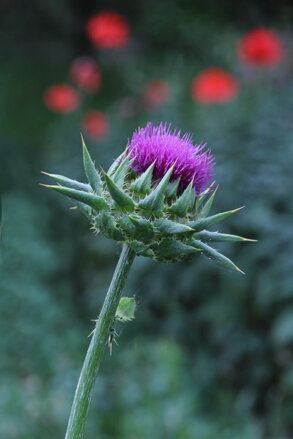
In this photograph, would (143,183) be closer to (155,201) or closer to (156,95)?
(155,201)

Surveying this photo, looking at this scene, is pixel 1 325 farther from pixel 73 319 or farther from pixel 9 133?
pixel 9 133

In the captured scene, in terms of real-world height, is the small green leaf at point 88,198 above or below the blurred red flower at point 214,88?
below

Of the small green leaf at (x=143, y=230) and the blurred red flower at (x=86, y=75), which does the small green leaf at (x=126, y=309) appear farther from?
the blurred red flower at (x=86, y=75)

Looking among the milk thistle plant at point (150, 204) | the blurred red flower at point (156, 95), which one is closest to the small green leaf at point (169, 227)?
the milk thistle plant at point (150, 204)

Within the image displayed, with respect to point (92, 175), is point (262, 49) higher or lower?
higher

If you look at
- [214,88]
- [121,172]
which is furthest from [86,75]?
[121,172]

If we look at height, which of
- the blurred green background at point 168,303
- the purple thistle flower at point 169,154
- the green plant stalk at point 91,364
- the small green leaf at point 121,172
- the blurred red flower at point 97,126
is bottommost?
the green plant stalk at point 91,364

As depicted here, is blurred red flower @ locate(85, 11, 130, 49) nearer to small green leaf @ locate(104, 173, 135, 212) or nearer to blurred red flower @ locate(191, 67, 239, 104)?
blurred red flower @ locate(191, 67, 239, 104)

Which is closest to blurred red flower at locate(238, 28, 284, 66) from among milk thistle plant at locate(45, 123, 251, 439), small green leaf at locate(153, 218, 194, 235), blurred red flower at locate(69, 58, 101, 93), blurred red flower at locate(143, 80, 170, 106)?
blurred red flower at locate(143, 80, 170, 106)
